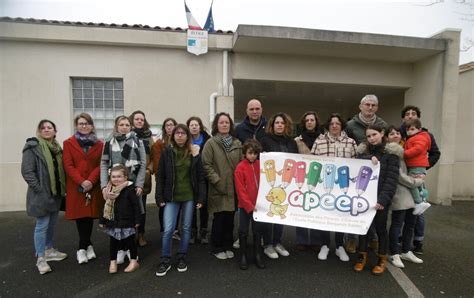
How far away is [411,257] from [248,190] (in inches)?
96.5

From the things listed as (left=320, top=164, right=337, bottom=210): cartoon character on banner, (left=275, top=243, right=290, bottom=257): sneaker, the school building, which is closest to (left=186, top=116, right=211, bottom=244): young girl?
(left=275, top=243, right=290, bottom=257): sneaker

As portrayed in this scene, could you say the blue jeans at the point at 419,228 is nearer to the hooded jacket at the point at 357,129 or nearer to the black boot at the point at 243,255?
the hooded jacket at the point at 357,129

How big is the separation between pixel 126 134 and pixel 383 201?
3298 mm

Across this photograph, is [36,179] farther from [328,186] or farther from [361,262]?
[361,262]

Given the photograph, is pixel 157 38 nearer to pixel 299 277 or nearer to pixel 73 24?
pixel 73 24

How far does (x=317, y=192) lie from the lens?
3287 mm

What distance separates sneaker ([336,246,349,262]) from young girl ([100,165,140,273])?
8.89ft

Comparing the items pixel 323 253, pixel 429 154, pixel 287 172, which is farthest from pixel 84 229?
pixel 429 154

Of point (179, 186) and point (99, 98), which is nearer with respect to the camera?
point (179, 186)

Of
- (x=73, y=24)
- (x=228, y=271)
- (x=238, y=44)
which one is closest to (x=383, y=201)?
(x=228, y=271)

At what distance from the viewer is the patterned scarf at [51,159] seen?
3180 mm

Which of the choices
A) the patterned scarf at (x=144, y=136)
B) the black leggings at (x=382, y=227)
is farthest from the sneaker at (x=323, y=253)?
the patterned scarf at (x=144, y=136)

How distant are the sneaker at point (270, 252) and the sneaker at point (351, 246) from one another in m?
1.13

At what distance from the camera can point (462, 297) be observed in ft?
8.90
